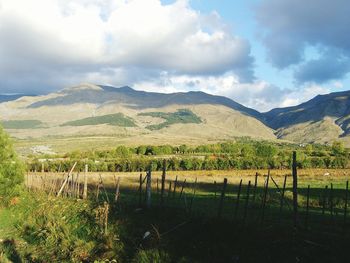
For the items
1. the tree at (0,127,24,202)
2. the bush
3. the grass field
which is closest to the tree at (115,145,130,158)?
the tree at (0,127,24,202)

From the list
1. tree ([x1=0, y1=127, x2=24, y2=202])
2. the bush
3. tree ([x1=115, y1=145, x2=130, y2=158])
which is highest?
tree ([x1=0, y1=127, x2=24, y2=202])

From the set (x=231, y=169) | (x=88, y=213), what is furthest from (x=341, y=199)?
(x=231, y=169)

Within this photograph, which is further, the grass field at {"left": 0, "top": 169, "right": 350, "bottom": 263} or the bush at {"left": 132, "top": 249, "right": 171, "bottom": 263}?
the bush at {"left": 132, "top": 249, "right": 171, "bottom": 263}

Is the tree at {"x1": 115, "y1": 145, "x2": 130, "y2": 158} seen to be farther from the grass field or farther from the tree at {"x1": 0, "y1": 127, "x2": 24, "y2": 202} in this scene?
the grass field

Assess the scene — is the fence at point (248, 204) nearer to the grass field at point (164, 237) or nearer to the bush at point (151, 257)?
the grass field at point (164, 237)

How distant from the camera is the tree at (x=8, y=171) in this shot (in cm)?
2880

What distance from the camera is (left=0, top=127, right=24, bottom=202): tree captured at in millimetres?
28797

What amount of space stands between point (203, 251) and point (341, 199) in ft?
71.4

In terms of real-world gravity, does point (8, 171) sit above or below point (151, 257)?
above

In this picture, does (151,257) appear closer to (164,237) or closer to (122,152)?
(164,237)

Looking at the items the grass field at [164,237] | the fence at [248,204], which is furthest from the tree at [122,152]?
the grass field at [164,237]

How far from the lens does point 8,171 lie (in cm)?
2977

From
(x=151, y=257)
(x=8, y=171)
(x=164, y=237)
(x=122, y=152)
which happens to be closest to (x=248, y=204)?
(x=164, y=237)

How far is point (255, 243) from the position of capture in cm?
1638
